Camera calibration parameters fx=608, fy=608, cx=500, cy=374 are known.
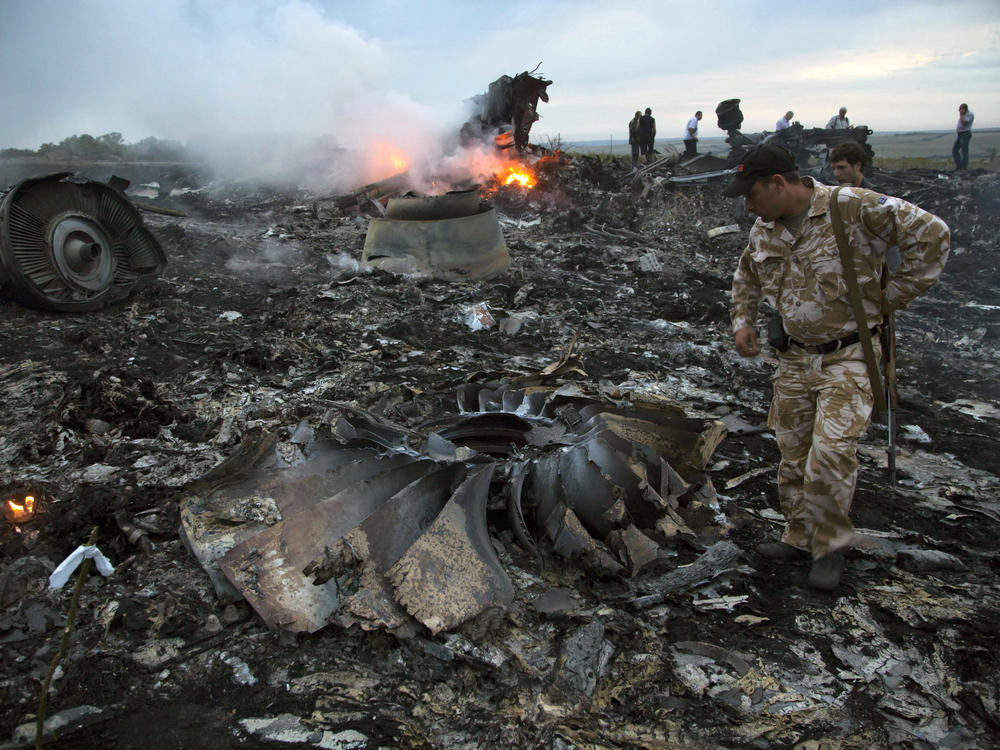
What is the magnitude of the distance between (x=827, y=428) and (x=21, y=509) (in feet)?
11.9

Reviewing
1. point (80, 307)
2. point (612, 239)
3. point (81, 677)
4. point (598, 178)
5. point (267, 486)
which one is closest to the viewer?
point (81, 677)

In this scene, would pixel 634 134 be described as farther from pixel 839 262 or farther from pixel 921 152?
pixel 921 152

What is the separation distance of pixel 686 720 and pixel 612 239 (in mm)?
10252

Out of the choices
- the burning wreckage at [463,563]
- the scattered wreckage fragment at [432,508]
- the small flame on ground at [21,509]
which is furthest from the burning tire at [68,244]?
the scattered wreckage fragment at [432,508]

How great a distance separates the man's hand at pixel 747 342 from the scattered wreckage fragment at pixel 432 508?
508 mm

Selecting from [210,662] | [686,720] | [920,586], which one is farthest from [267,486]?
[920,586]

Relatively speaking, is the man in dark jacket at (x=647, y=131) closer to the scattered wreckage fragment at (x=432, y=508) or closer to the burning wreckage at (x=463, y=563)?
the burning wreckage at (x=463, y=563)

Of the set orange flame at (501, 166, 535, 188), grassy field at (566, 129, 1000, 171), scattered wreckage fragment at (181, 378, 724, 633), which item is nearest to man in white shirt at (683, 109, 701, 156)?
grassy field at (566, 129, 1000, 171)

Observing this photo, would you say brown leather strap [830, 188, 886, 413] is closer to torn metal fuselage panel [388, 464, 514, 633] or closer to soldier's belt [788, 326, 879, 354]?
soldier's belt [788, 326, 879, 354]

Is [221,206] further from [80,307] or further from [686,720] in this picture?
[686,720]

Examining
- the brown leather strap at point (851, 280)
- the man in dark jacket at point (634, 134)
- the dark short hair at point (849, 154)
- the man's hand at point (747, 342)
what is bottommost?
the man's hand at point (747, 342)

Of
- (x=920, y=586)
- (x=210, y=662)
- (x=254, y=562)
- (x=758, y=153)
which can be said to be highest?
(x=758, y=153)

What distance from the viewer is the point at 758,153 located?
250cm

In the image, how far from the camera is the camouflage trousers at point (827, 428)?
2455mm
